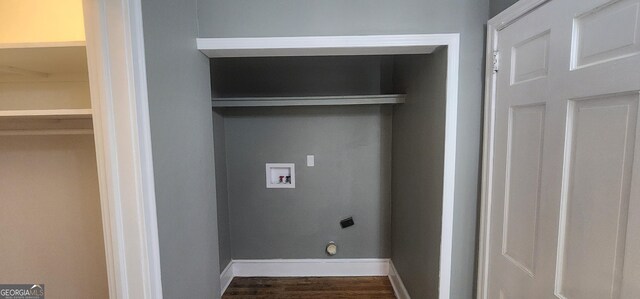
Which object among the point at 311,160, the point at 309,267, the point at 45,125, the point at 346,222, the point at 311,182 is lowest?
the point at 309,267

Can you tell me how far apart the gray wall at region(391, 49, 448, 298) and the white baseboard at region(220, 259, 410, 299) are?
312 mm

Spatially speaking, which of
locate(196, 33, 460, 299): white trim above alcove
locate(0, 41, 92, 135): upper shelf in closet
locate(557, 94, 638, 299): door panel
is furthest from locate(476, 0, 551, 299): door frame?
locate(0, 41, 92, 135): upper shelf in closet

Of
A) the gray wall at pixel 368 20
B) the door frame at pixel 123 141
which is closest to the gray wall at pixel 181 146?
the door frame at pixel 123 141

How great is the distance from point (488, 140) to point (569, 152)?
1.40 feet

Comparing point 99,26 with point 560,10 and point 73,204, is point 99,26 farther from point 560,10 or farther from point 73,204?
point 560,10

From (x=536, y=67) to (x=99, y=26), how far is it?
1.55 m

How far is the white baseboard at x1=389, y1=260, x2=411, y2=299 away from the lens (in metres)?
2.24

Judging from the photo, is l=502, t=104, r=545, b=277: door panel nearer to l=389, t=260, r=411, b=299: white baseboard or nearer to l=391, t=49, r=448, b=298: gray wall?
l=391, t=49, r=448, b=298: gray wall

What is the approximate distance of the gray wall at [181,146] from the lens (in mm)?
996

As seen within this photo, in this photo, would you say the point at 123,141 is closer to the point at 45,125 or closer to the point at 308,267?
the point at 45,125

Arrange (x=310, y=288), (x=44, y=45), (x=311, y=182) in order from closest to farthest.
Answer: (x=44, y=45), (x=310, y=288), (x=311, y=182)

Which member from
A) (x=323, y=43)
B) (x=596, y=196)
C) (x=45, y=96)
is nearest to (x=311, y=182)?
(x=323, y=43)

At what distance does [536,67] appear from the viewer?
1011 millimetres

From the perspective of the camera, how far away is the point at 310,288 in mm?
2574
